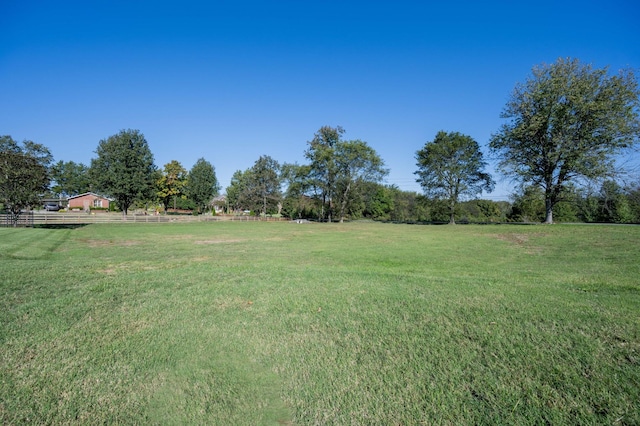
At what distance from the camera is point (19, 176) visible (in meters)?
24.2

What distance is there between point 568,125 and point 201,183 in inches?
2601

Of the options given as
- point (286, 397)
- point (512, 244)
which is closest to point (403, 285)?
point (286, 397)

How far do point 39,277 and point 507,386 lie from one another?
774 centimetres

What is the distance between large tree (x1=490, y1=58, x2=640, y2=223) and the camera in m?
23.3

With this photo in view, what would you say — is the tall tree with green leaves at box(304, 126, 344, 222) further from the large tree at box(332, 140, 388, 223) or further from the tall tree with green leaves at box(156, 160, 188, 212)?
the tall tree with green leaves at box(156, 160, 188, 212)

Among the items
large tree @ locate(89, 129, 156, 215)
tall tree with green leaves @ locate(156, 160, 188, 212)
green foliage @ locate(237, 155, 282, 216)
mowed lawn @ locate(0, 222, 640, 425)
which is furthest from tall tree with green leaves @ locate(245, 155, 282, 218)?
mowed lawn @ locate(0, 222, 640, 425)

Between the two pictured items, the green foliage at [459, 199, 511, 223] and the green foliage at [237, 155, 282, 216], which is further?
the green foliage at [237, 155, 282, 216]

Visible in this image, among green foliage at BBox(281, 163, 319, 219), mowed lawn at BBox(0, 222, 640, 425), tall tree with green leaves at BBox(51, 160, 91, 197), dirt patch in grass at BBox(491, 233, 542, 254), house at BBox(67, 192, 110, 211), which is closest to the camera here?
mowed lawn at BBox(0, 222, 640, 425)

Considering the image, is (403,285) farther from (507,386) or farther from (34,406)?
(34,406)

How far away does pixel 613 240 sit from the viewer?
46.4ft

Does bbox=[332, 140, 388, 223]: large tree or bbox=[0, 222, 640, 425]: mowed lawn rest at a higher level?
bbox=[332, 140, 388, 223]: large tree

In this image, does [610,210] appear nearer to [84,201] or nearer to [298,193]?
[298,193]

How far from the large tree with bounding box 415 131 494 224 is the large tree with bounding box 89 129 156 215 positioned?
42.4 metres

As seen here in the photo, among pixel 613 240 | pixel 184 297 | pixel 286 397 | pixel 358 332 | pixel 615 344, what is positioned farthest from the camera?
pixel 613 240
